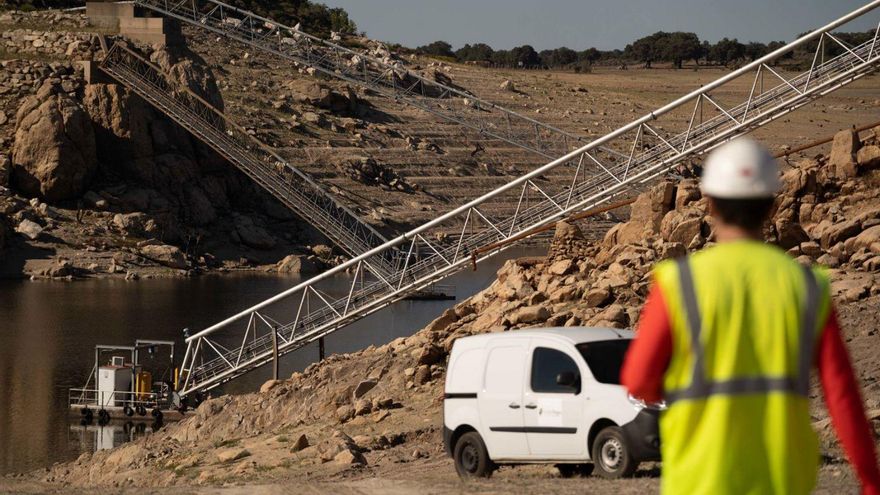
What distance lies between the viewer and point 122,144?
80.4 metres

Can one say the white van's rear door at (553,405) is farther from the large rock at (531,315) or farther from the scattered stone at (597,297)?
the large rock at (531,315)

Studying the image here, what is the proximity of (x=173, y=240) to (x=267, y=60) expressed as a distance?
32.9 metres

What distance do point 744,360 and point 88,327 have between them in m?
47.2

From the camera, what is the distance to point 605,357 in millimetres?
14828

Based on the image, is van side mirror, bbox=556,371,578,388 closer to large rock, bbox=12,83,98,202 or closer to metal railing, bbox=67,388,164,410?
metal railing, bbox=67,388,164,410

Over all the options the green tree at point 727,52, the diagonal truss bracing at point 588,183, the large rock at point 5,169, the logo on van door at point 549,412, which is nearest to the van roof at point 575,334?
the logo on van door at point 549,412

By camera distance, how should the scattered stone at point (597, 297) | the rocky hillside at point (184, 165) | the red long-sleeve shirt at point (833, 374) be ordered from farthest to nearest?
the rocky hillside at point (184, 165) → the scattered stone at point (597, 297) → the red long-sleeve shirt at point (833, 374)

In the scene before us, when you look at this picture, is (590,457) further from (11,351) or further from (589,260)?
(11,351)

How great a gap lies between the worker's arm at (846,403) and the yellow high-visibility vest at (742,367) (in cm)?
6

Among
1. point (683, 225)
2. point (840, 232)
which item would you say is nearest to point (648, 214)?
point (683, 225)

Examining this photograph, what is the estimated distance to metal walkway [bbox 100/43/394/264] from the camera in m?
71.2

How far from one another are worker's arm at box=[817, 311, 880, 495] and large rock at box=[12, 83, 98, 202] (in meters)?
74.7

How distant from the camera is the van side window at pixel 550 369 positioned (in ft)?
48.4

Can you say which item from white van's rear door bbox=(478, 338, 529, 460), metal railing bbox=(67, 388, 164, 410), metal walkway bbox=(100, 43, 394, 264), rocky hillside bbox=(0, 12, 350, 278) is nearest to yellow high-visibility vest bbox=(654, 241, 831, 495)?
white van's rear door bbox=(478, 338, 529, 460)
